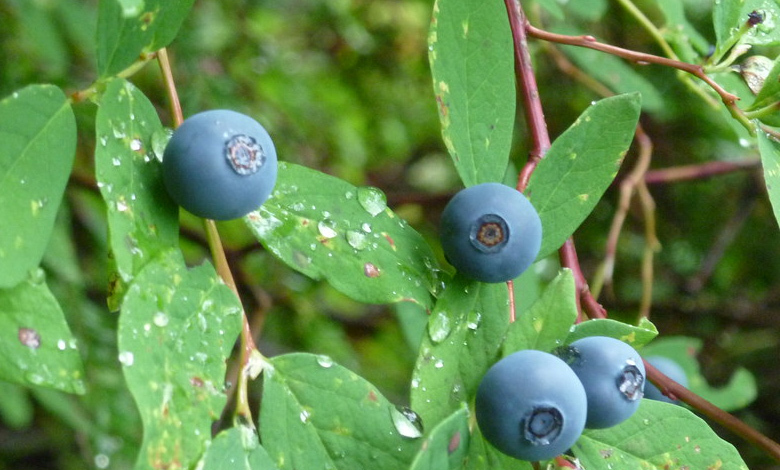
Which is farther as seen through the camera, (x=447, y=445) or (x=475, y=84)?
(x=475, y=84)

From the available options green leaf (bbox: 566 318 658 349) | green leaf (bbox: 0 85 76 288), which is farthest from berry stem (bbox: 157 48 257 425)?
green leaf (bbox: 566 318 658 349)

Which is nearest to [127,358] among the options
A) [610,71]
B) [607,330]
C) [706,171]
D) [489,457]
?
[489,457]

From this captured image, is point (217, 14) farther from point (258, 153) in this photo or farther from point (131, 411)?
point (258, 153)

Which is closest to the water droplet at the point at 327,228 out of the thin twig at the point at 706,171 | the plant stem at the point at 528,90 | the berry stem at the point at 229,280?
the berry stem at the point at 229,280

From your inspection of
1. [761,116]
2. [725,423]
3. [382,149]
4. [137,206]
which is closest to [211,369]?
[137,206]

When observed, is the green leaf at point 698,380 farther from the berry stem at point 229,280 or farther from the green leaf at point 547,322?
the berry stem at point 229,280

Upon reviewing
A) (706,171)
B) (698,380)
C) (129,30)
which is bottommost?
(698,380)

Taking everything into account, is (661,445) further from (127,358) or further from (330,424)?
(127,358)

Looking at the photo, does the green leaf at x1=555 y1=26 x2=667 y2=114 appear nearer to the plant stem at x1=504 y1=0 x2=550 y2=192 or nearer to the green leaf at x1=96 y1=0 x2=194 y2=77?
the plant stem at x1=504 y1=0 x2=550 y2=192
